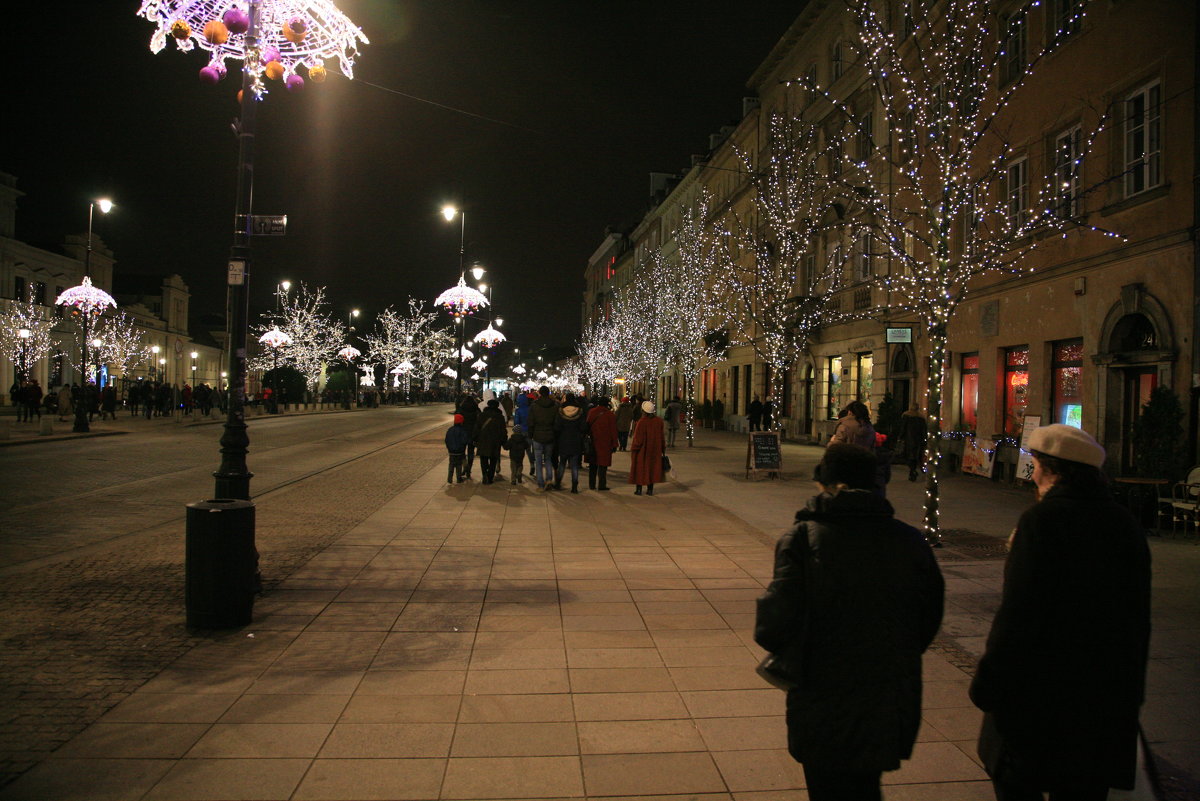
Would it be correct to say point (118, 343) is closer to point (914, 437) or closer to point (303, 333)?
point (303, 333)

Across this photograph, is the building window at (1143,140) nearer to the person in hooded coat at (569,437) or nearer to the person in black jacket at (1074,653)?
the person in hooded coat at (569,437)

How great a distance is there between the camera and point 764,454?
18125 mm

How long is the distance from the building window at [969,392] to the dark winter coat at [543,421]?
35.2 feet

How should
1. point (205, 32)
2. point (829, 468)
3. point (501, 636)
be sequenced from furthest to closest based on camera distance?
point (205, 32) < point (501, 636) < point (829, 468)

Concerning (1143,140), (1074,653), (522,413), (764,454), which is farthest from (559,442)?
(1074,653)

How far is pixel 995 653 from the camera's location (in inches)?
112

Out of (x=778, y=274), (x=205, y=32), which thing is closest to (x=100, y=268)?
(x=778, y=274)

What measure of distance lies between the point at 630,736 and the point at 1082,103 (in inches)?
615

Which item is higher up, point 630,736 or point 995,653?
point 995,653

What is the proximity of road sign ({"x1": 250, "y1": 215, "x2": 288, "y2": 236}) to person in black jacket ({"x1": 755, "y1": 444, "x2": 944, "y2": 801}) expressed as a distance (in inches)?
265

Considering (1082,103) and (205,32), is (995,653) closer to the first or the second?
(205,32)

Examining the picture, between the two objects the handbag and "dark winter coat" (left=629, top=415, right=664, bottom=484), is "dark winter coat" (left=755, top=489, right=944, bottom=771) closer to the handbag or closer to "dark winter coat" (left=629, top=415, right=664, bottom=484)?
the handbag

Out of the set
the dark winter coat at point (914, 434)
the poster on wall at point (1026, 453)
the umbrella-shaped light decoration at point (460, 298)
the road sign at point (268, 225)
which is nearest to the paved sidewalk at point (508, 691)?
the road sign at point (268, 225)

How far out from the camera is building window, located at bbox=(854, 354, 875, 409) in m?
26.3
